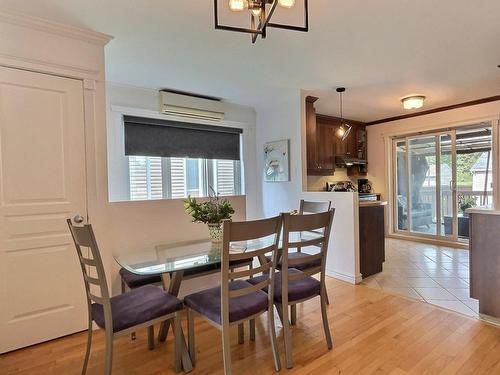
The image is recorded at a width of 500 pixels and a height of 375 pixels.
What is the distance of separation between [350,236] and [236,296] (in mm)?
2134

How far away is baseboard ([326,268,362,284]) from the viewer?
11.1ft

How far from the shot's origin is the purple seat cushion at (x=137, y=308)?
1.68 metres

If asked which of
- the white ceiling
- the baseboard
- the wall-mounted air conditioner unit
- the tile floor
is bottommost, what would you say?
the tile floor

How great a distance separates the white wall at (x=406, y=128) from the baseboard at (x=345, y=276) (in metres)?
2.70

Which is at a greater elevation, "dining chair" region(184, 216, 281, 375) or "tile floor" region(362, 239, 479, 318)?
"dining chair" region(184, 216, 281, 375)

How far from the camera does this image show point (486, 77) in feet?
11.7

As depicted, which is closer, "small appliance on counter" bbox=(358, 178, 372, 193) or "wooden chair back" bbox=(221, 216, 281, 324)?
"wooden chair back" bbox=(221, 216, 281, 324)

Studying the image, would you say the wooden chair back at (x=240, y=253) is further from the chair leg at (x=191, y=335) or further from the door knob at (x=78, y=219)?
the door knob at (x=78, y=219)

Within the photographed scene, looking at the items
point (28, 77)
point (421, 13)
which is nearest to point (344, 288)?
point (421, 13)

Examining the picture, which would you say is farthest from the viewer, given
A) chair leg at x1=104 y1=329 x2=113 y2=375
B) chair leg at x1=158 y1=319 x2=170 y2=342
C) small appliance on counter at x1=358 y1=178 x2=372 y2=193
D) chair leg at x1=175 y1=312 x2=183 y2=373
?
small appliance on counter at x1=358 y1=178 x2=372 y2=193

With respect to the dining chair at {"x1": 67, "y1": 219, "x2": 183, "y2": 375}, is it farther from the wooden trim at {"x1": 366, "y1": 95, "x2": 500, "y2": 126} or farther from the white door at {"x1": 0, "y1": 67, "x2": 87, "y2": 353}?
the wooden trim at {"x1": 366, "y1": 95, "x2": 500, "y2": 126}

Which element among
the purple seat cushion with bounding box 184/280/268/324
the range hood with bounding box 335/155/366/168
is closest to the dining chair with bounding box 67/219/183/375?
the purple seat cushion with bounding box 184/280/268/324

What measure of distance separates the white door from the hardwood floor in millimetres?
194

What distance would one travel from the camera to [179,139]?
13.6 feet
